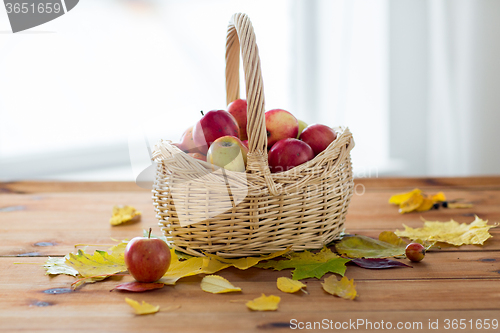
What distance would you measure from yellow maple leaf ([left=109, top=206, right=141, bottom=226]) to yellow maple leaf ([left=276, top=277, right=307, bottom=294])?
52 cm

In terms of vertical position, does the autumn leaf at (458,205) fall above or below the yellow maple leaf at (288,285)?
below

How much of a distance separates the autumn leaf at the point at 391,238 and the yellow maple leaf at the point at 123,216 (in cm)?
61

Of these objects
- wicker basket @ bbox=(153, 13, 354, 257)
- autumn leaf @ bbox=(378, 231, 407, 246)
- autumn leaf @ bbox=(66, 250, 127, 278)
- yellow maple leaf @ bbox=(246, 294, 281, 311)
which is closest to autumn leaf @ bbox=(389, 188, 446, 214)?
autumn leaf @ bbox=(378, 231, 407, 246)

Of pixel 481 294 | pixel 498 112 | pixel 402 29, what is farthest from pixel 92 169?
pixel 498 112

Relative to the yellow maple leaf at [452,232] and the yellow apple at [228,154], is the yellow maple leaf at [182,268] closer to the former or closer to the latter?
the yellow apple at [228,154]

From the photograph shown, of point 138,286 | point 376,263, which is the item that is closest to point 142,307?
point 138,286

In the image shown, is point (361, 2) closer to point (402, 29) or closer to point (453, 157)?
point (402, 29)

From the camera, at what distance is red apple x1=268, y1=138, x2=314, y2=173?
77cm

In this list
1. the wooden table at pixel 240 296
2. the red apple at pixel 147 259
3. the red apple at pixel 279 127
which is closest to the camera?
the wooden table at pixel 240 296

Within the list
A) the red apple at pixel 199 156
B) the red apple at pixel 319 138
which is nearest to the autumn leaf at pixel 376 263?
the red apple at pixel 319 138

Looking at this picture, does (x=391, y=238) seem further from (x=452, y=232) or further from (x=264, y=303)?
(x=264, y=303)

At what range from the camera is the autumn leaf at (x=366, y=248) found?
79 centimetres

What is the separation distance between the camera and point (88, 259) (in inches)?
29.2

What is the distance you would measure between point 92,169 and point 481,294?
7.00ft
